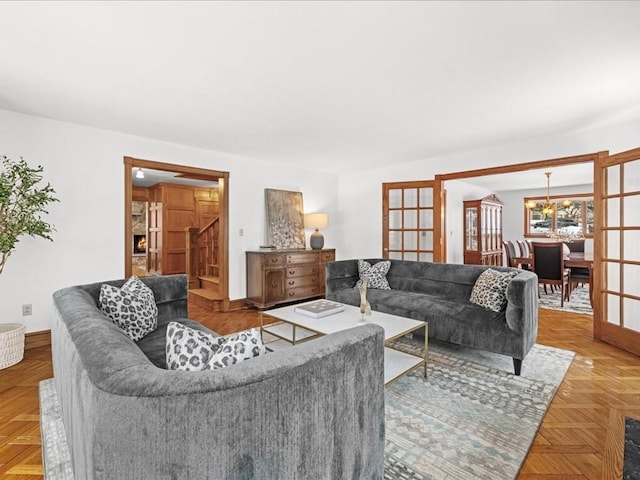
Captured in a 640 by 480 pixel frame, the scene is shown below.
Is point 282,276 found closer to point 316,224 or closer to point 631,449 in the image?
point 316,224

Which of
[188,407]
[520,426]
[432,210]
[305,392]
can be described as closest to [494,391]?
[520,426]

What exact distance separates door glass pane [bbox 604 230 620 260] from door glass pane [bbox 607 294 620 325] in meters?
0.40

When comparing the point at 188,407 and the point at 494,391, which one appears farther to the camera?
the point at 494,391

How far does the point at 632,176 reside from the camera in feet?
10.1

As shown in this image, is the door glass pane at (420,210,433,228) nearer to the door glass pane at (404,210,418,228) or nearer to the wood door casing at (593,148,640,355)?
the door glass pane at (404,210,418,228)

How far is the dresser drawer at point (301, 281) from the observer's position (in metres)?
4.77

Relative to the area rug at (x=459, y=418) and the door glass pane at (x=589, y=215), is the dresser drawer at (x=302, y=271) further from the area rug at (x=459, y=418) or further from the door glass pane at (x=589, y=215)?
the door glass pane at (x=589, y=215)

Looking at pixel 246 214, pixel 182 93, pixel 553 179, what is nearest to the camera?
pixel 182 93

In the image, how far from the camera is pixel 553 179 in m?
6.50

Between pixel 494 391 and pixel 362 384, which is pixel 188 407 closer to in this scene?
pixel 362 384

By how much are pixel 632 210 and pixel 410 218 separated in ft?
8.45

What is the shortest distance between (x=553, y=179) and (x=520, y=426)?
20.6ft

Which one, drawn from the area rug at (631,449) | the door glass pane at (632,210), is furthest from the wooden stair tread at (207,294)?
the door glass pane at (632,210)

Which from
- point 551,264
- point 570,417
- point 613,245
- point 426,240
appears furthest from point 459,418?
point 551,264
